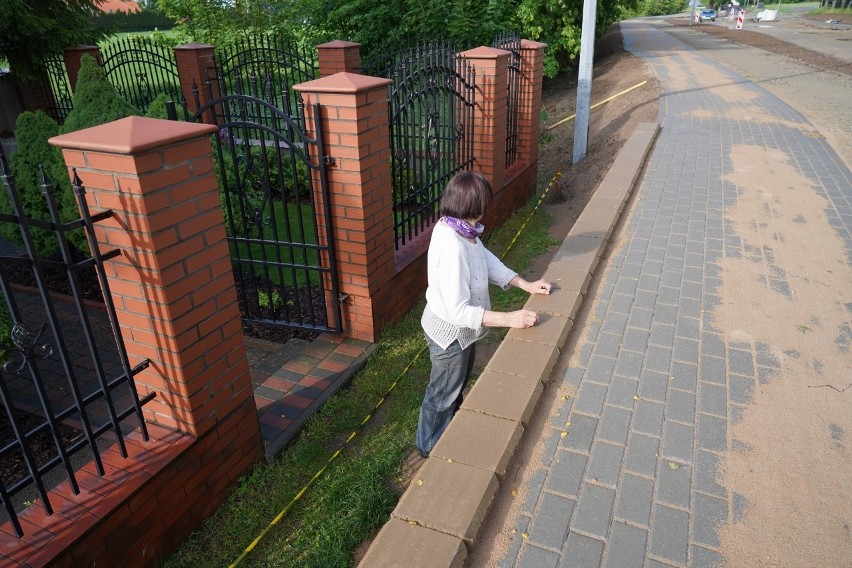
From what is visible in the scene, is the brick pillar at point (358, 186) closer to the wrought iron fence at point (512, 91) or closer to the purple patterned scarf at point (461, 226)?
the purple patterned scarf at point (461, 226)

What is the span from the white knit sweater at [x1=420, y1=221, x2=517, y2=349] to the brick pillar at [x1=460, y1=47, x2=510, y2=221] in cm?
362

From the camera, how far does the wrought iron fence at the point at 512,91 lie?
7.31 metres

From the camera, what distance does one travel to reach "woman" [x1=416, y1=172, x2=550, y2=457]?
2840 millimetres

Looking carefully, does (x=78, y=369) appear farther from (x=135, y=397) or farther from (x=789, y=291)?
(x=789, y=291)

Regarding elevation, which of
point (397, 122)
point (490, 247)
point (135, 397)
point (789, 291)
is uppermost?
point (397, 122)

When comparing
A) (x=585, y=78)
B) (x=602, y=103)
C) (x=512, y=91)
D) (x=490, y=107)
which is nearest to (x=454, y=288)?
(x=490, y=107)

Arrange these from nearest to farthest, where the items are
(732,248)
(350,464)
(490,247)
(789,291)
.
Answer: (350,464) < (789,291) < (732,248) < (490,247)

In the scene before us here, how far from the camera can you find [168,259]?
248cm

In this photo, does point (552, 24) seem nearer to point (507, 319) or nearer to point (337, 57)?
point (337, 57)

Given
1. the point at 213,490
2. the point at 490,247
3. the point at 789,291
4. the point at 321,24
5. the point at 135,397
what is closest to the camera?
the point at 135,397

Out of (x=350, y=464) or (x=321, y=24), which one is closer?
(x=350, y=464)

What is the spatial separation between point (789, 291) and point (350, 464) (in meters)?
3.25

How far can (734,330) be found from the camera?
11.7 feet

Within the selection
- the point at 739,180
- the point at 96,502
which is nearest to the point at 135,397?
the point at 96,502
